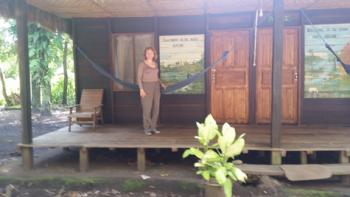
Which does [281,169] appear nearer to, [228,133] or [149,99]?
[228,133]

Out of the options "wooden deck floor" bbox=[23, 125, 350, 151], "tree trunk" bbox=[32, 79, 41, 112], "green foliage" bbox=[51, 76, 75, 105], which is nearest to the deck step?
"wooden deck floor" bbox=[23, 125, 350, 151]

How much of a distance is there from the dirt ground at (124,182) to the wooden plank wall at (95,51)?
161 centimetres

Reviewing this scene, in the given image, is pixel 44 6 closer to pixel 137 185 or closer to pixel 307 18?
pixel 137 185

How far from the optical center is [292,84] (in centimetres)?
600

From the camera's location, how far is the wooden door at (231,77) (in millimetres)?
6086

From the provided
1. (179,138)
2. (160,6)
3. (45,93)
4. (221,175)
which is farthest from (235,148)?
(45,93)

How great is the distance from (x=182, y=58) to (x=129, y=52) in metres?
0.97

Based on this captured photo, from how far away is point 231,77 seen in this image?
6.12 metres

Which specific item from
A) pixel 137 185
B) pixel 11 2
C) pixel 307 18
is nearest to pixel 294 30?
pixel 307 18

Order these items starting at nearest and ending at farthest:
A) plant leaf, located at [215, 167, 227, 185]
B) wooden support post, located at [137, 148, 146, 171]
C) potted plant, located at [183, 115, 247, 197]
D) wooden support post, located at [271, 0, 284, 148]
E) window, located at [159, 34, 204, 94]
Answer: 1. plant leaf, located at [215, 167, 227, 185]
2. potted plant, located at [183, 115, 247, 197]
3. wooden support post, located at [271, 0, 284, 148]
4. wooden support post, located at [137, 148, 146, 171]
5. window, located at [159, 34, 204, 94]

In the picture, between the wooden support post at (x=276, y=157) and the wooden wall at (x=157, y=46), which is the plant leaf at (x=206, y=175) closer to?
the wooden support post at (x=276, y=157)

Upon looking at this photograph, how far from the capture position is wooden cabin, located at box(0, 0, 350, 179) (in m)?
5.84

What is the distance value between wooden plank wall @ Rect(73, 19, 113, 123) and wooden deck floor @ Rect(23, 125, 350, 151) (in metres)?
0.86

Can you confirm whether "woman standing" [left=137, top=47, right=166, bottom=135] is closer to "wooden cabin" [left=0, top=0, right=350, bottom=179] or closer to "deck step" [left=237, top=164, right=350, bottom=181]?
"wooden cabin" [left=0, top=0, right=350, bottom=179]
